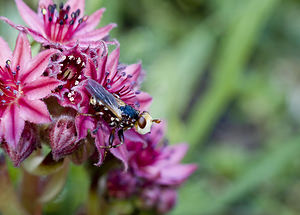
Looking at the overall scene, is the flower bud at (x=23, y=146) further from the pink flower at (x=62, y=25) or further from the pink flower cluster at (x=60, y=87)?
the pink flower at (x=62, y=25)

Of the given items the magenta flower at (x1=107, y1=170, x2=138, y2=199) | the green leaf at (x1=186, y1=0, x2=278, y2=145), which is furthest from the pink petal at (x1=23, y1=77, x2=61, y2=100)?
the green leaf at (x1=186, y1=0, x2=278, y2=145)

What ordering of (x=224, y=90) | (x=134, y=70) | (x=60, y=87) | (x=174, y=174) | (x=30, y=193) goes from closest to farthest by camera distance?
(x=60, y=87)
(x=134, y=70)
(x=30, y=193)
(x=174, y=174)
(x=224, y=90)

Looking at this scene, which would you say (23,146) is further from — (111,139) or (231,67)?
(231,67)

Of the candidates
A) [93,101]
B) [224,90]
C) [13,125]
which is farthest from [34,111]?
[224,90]

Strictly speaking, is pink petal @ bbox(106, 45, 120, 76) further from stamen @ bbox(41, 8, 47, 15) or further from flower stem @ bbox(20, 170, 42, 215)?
flower stem @ bbox(20, 170, 42, 215)

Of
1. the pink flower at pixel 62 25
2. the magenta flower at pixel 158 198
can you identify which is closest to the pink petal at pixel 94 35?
the pink flower at pixel 62 25

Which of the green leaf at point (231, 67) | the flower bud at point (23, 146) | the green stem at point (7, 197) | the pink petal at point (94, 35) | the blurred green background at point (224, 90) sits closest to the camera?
the flower bud at point (23, 146)
